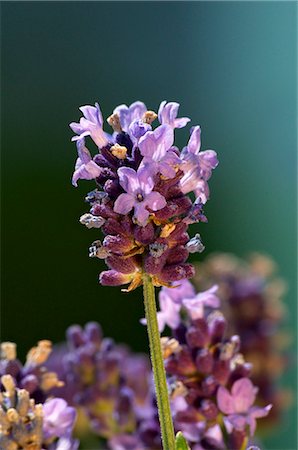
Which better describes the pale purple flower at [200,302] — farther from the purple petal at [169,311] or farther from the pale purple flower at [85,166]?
the pale purple flower at [85,166]

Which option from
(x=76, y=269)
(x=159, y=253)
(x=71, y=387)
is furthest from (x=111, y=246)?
(x=76, y=269)

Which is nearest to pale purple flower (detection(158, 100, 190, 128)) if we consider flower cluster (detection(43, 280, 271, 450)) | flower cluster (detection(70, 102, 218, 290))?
flower cluster (detection(70, 102, 218, 290))

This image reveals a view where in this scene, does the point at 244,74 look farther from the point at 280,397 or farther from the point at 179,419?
the point at 179,419

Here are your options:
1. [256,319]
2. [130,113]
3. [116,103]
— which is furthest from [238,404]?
[116,103]

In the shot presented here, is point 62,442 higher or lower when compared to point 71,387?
lower

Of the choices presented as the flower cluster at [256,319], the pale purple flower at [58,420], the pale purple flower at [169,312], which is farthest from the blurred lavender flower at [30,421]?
the flower cluster at [256,319]
